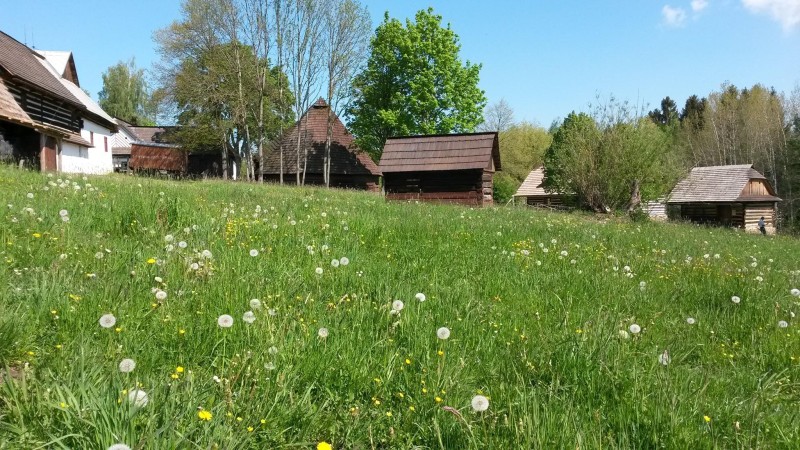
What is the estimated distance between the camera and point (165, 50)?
44.1 metres

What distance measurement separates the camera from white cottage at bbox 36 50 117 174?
27.8 meters

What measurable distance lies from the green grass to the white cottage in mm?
26299

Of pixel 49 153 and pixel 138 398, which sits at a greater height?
pixel 49 153

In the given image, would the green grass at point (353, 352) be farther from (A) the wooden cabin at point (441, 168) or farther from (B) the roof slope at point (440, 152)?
(A) the wooden cabin at point (441, 168)

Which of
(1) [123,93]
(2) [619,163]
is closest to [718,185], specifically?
(2) [619,163]

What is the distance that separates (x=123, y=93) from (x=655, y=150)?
66574mm

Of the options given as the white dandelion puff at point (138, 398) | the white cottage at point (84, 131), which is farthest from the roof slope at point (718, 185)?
the white dandelion puff at point (138, 398)

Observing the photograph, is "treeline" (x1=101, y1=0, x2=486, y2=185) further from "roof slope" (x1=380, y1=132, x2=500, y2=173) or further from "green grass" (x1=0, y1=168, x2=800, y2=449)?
"green grass" (x1=0, y1=168, x2=800, y2=449)

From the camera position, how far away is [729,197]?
43062 millimetres

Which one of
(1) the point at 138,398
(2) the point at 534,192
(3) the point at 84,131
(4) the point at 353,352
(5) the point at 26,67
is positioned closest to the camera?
(1) the point at 138,398

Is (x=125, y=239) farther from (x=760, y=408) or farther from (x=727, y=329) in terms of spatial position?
(x=727, y=329)

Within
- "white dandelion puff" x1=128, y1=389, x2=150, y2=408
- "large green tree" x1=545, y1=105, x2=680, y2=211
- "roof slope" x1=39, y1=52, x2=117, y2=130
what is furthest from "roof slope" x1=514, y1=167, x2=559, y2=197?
"white dandelion puff" x1=128, y1=389, x2=150, y2=408

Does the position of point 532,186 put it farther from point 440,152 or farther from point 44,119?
point 44,119

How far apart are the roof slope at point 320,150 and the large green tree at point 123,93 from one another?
112ft
